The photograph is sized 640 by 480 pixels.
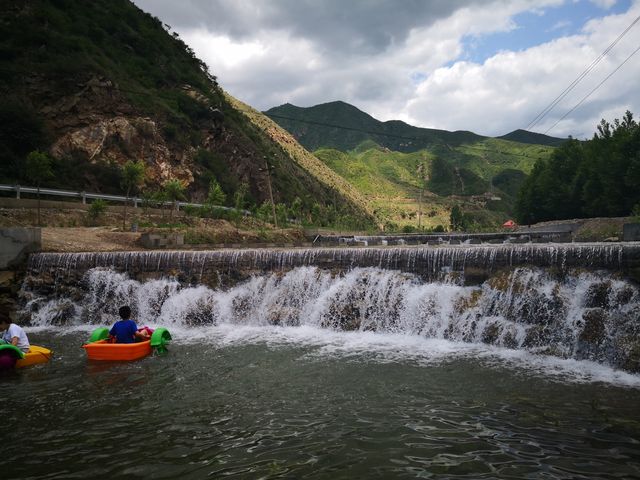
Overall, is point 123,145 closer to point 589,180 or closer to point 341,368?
point 341,368

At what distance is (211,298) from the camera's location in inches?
719

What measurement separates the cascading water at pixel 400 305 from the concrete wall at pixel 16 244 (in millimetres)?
2104

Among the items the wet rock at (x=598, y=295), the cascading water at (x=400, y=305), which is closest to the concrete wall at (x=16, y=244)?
the cascading water at (x=400, y=305)

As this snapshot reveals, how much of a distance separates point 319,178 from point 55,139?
77.1 meters

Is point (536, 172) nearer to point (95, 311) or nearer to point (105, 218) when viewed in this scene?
point (105, 218)

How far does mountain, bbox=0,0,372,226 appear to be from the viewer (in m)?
38.4

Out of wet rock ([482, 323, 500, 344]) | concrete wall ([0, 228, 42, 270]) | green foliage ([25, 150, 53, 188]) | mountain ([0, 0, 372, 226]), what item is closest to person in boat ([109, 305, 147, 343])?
wet rock ([482, 323, 500, 344])

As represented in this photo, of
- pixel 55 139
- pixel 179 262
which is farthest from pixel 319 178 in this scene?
pixel 179 262

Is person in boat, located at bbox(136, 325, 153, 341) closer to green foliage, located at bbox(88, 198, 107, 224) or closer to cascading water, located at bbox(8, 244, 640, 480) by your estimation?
cascading water, located at bbox(8, 244, 640, 480)

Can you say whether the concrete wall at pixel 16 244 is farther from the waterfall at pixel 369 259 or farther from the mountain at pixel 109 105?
the mountain at pixel 109 105

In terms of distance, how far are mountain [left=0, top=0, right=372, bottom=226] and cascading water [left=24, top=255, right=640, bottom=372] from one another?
21.8m

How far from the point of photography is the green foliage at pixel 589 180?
4030 cm

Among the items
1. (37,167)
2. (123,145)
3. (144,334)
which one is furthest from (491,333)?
(123,145)

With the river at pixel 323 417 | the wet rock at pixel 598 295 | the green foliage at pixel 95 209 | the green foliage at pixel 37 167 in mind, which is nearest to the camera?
the river at pixel 323 417
